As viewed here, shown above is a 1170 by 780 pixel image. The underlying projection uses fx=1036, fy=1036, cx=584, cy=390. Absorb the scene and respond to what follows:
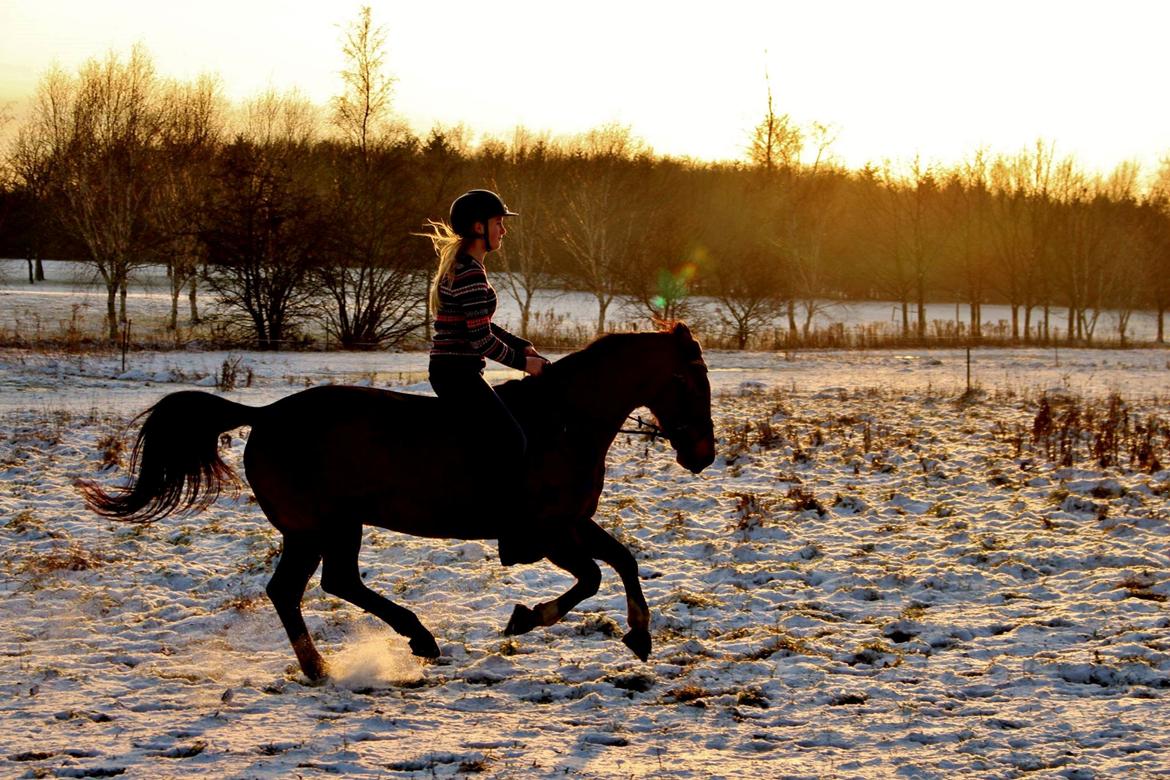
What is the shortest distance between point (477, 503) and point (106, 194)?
129 ft

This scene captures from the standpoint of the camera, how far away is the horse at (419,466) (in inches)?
250

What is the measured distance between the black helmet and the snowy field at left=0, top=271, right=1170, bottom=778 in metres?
2.75

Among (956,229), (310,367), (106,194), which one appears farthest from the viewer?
(956,229)

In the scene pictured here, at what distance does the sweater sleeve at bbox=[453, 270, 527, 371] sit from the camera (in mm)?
6211

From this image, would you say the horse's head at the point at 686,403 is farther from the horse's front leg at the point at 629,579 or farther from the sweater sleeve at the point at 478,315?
the sweater sleeve at the point at 478,315

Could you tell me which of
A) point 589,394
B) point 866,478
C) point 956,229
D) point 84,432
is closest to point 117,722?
point 589,394

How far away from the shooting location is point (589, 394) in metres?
6.61

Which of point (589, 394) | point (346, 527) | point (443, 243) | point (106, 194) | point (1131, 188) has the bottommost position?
point (346, 527)

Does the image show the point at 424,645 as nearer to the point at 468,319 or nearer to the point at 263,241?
the point at 468,319

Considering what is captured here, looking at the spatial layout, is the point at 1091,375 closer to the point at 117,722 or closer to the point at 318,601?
the point at 318,601

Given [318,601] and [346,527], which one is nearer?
[346,527]

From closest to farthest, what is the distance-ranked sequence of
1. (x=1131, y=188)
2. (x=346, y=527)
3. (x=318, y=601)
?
(x=346, y=527)
(x=318, y=601)
(x=1131, y=188)

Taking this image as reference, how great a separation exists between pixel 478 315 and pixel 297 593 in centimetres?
205

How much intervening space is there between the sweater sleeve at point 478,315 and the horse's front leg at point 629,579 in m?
1.25
